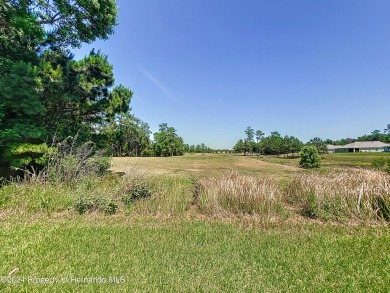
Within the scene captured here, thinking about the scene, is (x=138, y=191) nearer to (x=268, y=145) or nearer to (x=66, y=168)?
(x=66, y=168)

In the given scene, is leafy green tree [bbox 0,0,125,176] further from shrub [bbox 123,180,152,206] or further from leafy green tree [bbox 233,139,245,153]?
leafy green tree [bbox 233,139,245,153]

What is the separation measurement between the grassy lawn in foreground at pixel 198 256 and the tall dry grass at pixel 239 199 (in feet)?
2.89

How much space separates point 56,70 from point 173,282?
842 cm

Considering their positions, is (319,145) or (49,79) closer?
(49,79)

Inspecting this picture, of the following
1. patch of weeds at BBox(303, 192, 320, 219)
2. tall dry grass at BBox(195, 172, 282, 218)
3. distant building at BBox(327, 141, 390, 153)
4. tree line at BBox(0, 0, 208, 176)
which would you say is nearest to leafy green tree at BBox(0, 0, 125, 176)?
tree line at BBox(0, 0, 208, 176)

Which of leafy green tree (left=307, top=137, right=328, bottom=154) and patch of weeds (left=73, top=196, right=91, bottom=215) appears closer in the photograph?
patch of weeds (left=73, top=196, right=91, bottom=215)

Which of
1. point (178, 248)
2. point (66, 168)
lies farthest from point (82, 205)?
point (178, 248)

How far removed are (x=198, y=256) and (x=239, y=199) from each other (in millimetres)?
2575

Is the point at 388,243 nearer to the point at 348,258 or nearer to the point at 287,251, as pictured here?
the point at 348,258

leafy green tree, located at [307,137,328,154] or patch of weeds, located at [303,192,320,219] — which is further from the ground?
leafy green tree, located at [307,137,328,154]

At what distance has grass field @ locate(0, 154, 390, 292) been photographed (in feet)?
7.47

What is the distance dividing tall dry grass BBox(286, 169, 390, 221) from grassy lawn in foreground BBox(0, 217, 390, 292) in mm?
666

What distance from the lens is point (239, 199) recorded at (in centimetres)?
512

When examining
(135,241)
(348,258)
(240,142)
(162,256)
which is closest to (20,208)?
(135,241)
